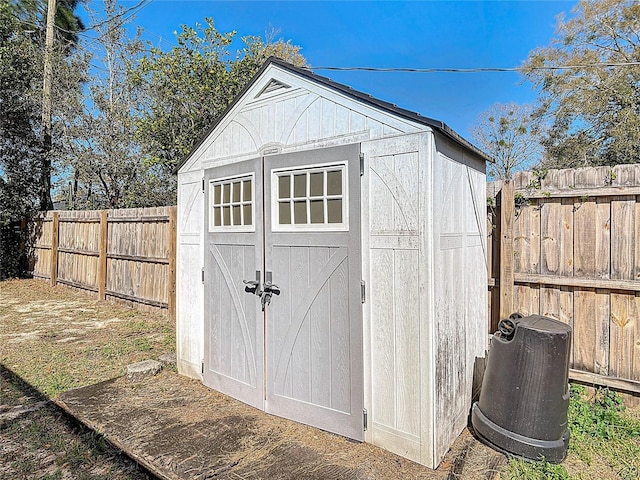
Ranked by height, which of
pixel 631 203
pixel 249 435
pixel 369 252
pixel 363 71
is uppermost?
pixel 363 71

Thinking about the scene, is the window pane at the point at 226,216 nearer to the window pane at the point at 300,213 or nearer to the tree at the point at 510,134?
the window pane at the point at 300,213

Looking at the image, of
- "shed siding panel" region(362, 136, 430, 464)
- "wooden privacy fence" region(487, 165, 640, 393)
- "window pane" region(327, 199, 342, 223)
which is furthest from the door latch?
"wooden privacy fence" region(487, 165, 640, 393)

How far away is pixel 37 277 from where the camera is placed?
10539 millimetres

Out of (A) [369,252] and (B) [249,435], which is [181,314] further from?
(A) [369,252]

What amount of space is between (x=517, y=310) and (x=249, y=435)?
252 centimetres

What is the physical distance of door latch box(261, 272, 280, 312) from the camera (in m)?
3.26

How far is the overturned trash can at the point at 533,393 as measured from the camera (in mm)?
2535

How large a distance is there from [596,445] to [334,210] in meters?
2.50

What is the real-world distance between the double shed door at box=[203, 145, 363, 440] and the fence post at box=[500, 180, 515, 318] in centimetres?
154

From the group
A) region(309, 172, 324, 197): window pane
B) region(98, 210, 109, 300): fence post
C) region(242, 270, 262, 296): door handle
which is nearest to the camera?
region(309, 172, 324, 197): window pane

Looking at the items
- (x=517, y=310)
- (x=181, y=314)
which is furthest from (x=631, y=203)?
(x=181, y=314)

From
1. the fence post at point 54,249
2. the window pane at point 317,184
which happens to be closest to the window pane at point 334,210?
the window pane at point 317,184

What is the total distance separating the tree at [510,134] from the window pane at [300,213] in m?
14.2

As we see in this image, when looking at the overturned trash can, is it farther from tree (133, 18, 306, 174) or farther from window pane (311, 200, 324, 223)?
tree (133, 18, 306, 174)
